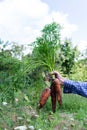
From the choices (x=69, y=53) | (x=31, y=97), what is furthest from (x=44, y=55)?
(x=69, y=53)

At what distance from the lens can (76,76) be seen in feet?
41.3

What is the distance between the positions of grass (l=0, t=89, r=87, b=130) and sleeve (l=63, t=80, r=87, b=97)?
90 centimetres

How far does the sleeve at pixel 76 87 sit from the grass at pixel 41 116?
90 centimetres

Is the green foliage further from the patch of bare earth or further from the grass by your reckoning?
the patch of bare earth

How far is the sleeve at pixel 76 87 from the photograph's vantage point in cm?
363

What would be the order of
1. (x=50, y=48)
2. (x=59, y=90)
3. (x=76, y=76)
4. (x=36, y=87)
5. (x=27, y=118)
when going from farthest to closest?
(x=76, y=76), (x=36, y=87), (x=50, y=48), (x=59, y=90), (x=27, y=118)

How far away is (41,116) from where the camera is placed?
5.23 metres

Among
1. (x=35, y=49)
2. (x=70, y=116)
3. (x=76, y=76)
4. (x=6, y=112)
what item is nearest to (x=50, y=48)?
(x=35, y=49)

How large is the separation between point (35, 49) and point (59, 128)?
2036 millimetres

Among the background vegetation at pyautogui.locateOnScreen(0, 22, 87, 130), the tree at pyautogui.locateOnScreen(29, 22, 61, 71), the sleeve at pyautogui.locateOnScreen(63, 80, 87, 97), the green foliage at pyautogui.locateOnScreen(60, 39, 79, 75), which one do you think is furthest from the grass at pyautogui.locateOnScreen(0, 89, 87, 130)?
the green foliage at pyautogui.locateOnScreen(60, 39, 79, 75)

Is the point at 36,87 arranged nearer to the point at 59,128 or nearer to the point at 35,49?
the point at 35,49

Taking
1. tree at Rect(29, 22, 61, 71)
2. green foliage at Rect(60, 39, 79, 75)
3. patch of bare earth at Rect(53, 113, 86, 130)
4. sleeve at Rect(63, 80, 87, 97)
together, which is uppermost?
green foliage at Rect(60, 39, 79, 75)

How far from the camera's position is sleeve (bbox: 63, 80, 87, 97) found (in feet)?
11.9

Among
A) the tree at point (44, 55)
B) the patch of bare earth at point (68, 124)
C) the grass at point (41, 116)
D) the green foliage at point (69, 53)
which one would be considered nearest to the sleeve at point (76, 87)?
the grass at point (41, 116)
